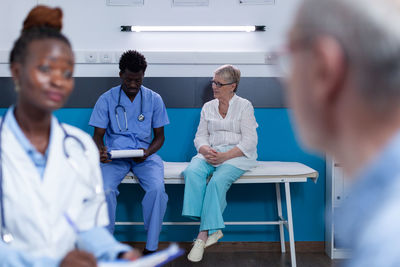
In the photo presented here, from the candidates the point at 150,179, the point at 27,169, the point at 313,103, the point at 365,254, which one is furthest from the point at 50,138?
the point at 150,179

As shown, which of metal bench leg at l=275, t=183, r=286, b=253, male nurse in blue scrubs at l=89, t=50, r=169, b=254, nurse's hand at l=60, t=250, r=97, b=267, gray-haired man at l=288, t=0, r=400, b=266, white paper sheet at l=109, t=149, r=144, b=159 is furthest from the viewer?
metal bench leg at l=275, t=183, r=286, b=253

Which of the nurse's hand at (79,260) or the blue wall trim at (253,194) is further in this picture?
the blue wall trim at (253,194)

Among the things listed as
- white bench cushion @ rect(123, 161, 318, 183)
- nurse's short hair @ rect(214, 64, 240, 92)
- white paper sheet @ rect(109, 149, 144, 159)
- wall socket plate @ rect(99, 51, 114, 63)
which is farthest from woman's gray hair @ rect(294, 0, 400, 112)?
wall socket plate @ rect(99, 51, 114, 63)

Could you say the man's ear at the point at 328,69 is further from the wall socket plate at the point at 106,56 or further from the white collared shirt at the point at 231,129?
the wall socket plate at the point at 106,56

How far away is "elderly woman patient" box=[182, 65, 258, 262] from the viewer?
278 centimetres

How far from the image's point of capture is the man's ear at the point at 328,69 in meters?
0.55

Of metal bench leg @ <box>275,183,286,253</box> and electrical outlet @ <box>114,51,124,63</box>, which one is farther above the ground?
electrical outlet @ <box>114,51,124,63</box>

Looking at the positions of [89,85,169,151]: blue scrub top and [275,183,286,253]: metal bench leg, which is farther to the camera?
[275,183,286,253]: metal bench leg

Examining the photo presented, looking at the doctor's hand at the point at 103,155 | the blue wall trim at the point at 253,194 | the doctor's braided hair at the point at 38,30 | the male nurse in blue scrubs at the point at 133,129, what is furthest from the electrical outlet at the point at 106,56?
the doctor's braided hair at the point at 38,30

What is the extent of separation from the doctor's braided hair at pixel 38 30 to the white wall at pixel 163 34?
7.39ft

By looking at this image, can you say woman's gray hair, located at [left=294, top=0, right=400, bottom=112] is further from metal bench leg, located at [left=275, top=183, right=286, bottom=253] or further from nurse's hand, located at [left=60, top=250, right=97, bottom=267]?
metal bench leg, located at [left=275, top=183, right=286, bottom=253]

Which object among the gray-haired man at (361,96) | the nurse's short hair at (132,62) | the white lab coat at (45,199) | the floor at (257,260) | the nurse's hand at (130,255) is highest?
the nurse's short hair at (132,62)

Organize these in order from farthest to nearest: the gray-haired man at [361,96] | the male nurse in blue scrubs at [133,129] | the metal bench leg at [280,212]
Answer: the metal bench leg at [280,212] < the male nurse in blue scrubs at [133,129] < the gray-haired man at [361,96]

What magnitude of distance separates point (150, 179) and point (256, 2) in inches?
63.3
